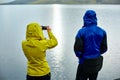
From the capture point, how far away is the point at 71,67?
2455 cm

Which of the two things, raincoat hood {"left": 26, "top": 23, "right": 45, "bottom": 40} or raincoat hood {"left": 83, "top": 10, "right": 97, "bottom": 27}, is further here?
raincoat hood {"left": 83, "top": 10, "right": 97, "bottom": 27}

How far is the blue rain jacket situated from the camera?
6.96 m

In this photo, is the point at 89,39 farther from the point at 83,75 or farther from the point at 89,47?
the point at 83,75

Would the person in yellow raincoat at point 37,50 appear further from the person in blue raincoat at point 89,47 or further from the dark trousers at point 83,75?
the dark trousers at point 83,75

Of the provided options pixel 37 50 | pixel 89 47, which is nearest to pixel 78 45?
pixel 89 47

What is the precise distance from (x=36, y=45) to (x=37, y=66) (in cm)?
41

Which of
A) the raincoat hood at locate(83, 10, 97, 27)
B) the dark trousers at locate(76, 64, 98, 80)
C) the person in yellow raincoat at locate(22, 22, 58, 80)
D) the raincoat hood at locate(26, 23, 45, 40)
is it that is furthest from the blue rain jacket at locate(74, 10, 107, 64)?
the raincoat hood at locate(26, 23, 45, 40)

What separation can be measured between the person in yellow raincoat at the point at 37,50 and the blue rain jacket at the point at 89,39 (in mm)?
570

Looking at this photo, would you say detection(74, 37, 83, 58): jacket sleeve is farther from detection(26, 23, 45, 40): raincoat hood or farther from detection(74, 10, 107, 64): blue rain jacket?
detection(26, 23, 45, 40): raincoat hood

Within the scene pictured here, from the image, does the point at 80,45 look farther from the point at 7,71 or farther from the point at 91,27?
the point at 7,71

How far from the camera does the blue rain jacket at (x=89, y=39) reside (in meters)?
6.96

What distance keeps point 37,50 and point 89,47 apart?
111cm

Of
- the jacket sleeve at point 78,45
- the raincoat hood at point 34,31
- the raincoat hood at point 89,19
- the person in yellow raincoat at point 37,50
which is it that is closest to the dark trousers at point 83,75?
the jacket sleeve at point 78,45

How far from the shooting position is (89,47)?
7.05 m
